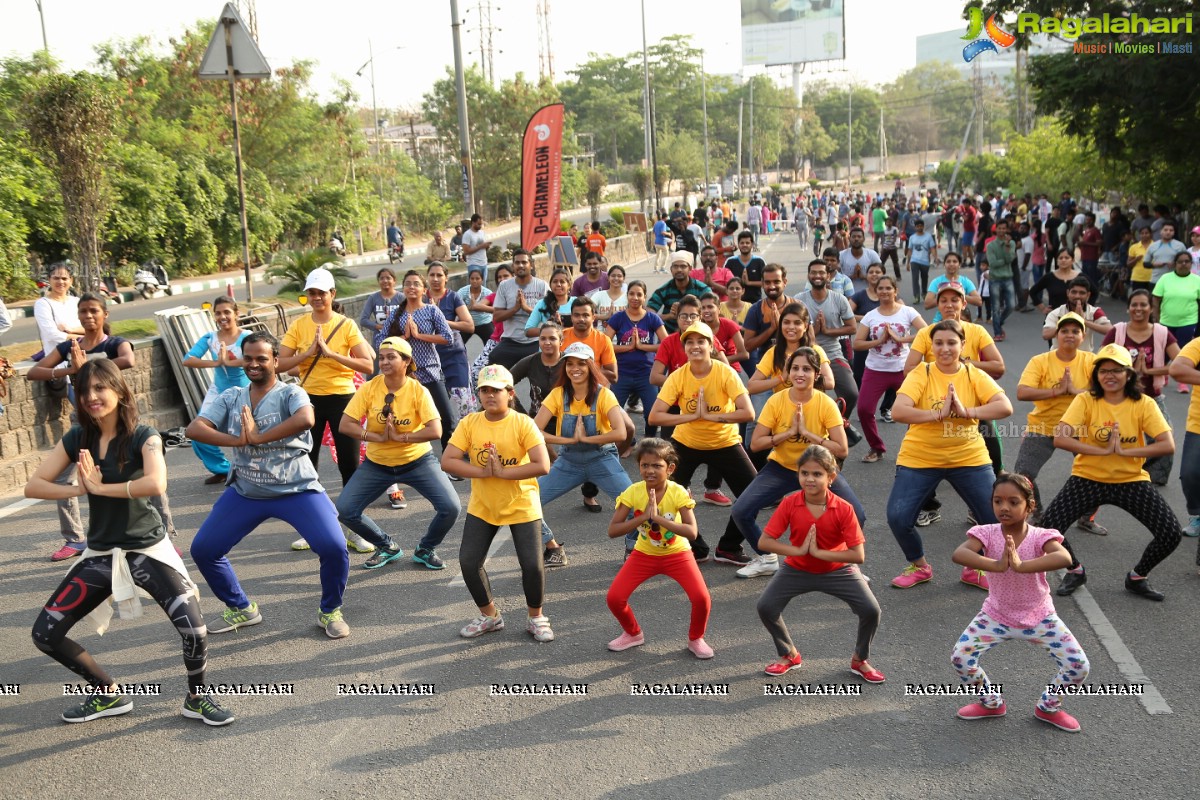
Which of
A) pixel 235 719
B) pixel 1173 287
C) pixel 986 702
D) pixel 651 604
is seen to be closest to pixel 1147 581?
pixel 986 702

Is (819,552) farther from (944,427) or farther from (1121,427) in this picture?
(1121,427)

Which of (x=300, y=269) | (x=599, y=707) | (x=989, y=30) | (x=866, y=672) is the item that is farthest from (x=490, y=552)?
(x=989, y=30)

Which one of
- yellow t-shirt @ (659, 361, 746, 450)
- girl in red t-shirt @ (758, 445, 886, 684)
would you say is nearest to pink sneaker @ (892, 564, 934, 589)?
girl in red t-shirt @ (758, 445, 886, 684)

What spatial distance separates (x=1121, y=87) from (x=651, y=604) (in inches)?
610

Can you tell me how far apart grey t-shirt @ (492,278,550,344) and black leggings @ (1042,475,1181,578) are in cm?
604

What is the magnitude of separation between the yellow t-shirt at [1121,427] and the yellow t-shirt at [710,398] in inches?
83.3

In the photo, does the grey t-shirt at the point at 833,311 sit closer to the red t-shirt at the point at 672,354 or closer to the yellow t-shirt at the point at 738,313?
the yellow t-shirt at the point at 738,313

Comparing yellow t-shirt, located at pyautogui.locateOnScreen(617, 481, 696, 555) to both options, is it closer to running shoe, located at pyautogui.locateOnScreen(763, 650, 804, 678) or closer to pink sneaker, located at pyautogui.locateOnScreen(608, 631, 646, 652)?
pink sneaker, located at pyautogui.locateOnScreen(608, 631, 646, 652)

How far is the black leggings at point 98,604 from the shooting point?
17.4ft

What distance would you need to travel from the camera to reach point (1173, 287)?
38.4ft

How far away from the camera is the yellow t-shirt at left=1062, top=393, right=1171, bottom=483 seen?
6.53m

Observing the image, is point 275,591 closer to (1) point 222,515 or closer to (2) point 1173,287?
(1) point 222,515

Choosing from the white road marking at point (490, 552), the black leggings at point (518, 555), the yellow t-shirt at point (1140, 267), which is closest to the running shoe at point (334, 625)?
the black leggings at point (518, 555)

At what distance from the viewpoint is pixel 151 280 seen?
91.9 feet
